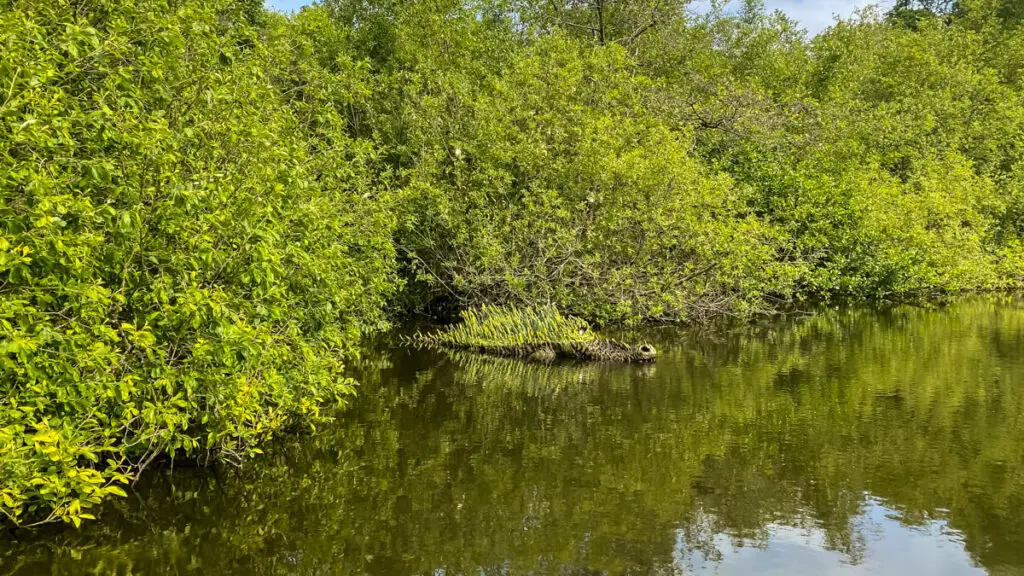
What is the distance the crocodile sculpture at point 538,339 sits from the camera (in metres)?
17.1

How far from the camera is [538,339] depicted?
17812 mm

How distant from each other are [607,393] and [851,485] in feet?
18.2

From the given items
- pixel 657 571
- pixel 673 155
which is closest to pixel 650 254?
pixel 673 155

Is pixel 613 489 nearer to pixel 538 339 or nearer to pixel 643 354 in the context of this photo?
Result: pixel 643 354

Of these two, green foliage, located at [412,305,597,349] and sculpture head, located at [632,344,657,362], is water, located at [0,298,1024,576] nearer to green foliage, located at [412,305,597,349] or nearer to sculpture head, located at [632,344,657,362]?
sculpture head, located at [632,344,657,362]

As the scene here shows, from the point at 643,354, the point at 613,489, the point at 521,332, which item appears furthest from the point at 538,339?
the point at 613,489

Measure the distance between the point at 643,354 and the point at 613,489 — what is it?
27.2 ft

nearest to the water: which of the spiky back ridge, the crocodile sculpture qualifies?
the crocodile sculpture

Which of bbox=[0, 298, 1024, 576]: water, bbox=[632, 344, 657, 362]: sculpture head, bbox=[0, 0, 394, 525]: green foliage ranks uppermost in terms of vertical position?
bbox=[0, 0, 394, 525]: green foliage

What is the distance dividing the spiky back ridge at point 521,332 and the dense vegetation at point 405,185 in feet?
4.54

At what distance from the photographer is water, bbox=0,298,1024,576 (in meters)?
6.83

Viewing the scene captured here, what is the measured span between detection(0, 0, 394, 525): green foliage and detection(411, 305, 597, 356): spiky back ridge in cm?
785

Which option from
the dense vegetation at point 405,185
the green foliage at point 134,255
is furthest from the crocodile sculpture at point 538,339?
the green foliage at point 134,255

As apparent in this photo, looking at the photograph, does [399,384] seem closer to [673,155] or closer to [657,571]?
[657,571]
